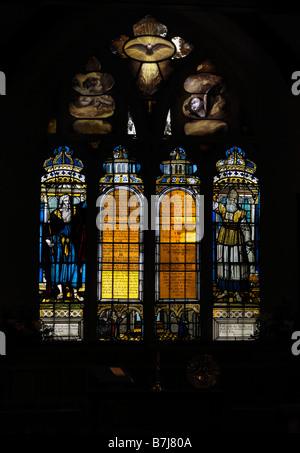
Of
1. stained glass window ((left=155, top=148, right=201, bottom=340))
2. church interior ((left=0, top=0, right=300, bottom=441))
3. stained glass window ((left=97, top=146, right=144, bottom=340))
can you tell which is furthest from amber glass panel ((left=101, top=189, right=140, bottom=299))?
stained glass window ((left=155, top=148, right=201, bottom=340))

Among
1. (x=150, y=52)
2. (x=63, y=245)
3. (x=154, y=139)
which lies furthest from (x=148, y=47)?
(x=63, y=245)

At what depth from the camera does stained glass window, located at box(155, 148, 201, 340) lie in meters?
11.5

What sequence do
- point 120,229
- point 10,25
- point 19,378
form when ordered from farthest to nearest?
point 120,229 < point 10,25 < point 19,378

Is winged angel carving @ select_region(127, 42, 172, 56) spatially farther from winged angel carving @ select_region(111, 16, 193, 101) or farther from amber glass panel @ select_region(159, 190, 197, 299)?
amber glass panel @ select_region(159, 190, 197, 299)

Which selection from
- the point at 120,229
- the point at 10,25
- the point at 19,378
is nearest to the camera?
the point at 19,378

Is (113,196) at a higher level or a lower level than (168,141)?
lower

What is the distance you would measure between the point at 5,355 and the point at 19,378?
0.32 meters

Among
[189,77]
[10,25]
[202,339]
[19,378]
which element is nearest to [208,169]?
[189,77]

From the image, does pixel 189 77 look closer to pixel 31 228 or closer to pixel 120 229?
pixel 120 229

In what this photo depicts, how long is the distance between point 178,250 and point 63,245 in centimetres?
164

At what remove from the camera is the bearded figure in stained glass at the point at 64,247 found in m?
11.5

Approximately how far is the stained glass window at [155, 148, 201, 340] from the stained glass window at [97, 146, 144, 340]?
11.3 inches

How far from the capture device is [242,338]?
11.5 meters

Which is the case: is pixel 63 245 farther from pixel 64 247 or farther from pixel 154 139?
pixel 154 139
